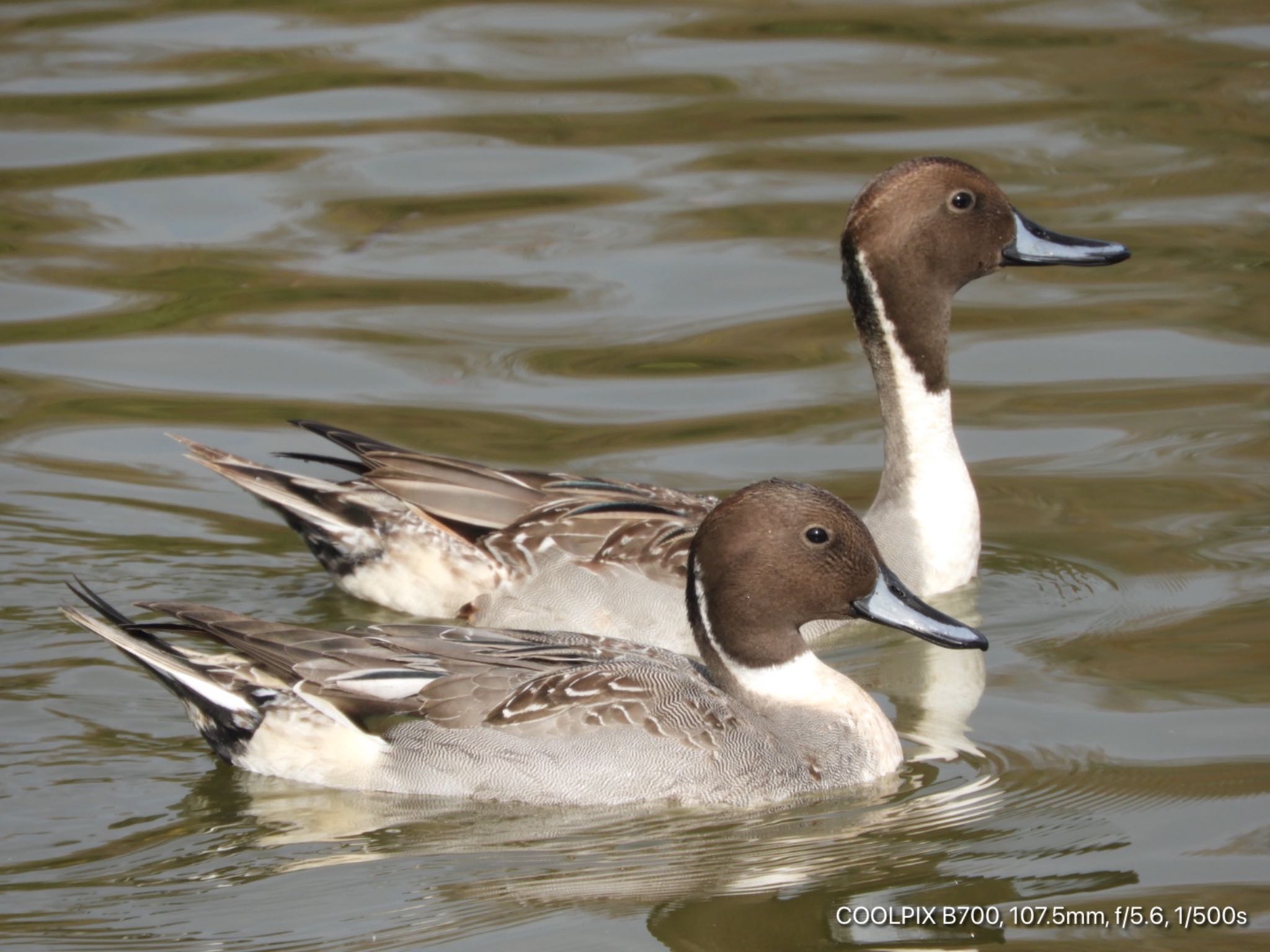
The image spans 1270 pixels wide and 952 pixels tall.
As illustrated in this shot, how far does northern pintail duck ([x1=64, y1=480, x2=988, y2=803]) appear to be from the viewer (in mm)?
5914

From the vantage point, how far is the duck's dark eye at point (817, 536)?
6.19 metres

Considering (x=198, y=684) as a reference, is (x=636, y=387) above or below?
above

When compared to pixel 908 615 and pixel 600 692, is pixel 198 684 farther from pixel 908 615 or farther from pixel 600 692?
pixel 908 615

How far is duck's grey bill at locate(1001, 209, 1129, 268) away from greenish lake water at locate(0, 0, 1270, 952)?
3.19 feet

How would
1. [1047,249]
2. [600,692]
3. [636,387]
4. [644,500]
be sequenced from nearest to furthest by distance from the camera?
1. [600,692]
2. [644,500]
3. [1047,249]
4. [636,387]

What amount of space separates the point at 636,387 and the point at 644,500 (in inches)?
78.8

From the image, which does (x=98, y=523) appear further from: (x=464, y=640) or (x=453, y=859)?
(x=453, y=859)

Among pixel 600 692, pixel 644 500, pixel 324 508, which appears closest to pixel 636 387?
pixel 644 500

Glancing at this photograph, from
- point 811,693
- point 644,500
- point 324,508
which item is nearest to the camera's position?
point 811,693

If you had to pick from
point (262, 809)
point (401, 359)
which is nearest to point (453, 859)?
point (262, 809)

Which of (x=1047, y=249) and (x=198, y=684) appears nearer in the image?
(x=198, y=684)

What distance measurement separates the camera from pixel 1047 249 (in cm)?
797

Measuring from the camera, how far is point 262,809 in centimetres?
595

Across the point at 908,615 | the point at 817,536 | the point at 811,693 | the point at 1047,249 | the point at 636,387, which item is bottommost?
the point at 811,693
